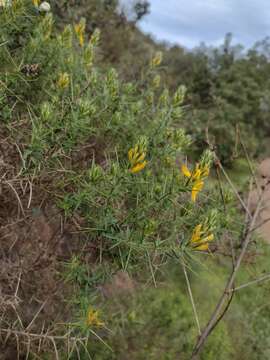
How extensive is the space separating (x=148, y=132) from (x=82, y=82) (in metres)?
0.47

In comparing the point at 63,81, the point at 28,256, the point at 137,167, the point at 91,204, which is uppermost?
the point at 63,81

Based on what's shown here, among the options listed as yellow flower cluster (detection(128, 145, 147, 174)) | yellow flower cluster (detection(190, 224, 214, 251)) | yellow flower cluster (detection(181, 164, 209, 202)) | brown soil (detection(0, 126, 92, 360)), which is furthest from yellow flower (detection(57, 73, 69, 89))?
yellow flower cluster (detection(190, 224, 214, 251))

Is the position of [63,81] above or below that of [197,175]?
above

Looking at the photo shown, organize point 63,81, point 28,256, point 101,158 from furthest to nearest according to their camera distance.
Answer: point 101,158 → point 28,256 → point 63,81

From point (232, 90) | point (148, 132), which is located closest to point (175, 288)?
point (148, 132)

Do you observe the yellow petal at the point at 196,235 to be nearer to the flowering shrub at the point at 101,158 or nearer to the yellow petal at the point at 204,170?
the flowering shrub at the point at 101,158

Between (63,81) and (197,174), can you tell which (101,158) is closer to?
(63,81)

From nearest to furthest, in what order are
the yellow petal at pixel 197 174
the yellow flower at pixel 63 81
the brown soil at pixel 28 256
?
the yellow petal at pixel 197 174, the brown soil at pixel 28 256, the yellow flower at pixel 63 81

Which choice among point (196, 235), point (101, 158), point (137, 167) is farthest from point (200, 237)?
point (101, 158)

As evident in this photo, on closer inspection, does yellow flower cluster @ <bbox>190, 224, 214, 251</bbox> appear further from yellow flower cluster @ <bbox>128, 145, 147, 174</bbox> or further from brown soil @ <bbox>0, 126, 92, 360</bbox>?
brown soil @ <bbox>0, 126, 92, 360</bbox>

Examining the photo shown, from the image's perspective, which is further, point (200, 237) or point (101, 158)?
point (101, 158)

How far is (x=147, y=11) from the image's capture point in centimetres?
866

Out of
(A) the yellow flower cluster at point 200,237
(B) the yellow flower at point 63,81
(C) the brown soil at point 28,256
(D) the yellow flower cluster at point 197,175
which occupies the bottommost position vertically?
(C) the brown soil at point 28,256

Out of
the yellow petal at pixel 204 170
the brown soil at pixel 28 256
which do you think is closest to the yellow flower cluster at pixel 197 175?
the yellow petal at pixel 204 170
